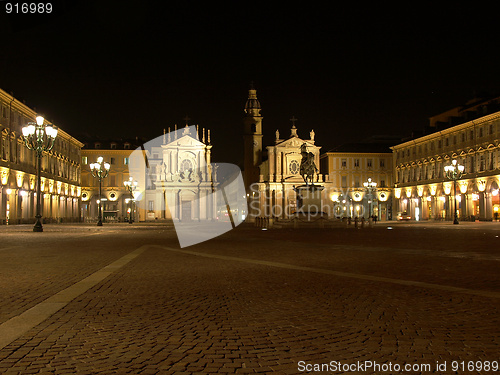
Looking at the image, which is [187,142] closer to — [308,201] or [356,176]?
[356,176]

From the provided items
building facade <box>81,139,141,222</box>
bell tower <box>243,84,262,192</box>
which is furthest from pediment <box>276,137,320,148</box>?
building facade <box>81,139,141,222</box>

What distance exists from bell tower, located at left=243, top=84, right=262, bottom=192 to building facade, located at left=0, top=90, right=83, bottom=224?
132 ft

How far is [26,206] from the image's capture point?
5966 centimetres

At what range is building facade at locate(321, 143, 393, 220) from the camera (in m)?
97.9

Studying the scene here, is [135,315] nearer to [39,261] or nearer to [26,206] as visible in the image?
[39,261]

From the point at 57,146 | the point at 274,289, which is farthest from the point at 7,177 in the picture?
the point at 274,289

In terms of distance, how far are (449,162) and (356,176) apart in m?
29.2

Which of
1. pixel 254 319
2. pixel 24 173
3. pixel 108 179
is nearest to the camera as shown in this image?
pixel 254 319

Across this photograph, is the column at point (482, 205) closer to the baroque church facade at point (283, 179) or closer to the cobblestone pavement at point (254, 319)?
the baroque church facade at point (283, 179)

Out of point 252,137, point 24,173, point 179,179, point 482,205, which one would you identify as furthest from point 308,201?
point 252,137

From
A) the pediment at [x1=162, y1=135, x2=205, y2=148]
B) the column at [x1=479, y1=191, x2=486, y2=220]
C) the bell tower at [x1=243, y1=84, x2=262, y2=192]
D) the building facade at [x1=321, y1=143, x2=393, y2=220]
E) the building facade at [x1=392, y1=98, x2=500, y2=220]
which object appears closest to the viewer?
the building facade at [x1=392, y1=98, x2=500, y2=220]

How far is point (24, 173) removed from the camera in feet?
193

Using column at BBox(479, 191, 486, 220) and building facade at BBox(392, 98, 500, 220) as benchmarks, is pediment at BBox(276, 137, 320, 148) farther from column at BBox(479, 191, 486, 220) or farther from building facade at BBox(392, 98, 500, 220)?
column at BBox(479, 191, 486, 220)

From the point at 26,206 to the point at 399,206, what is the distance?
199ft
